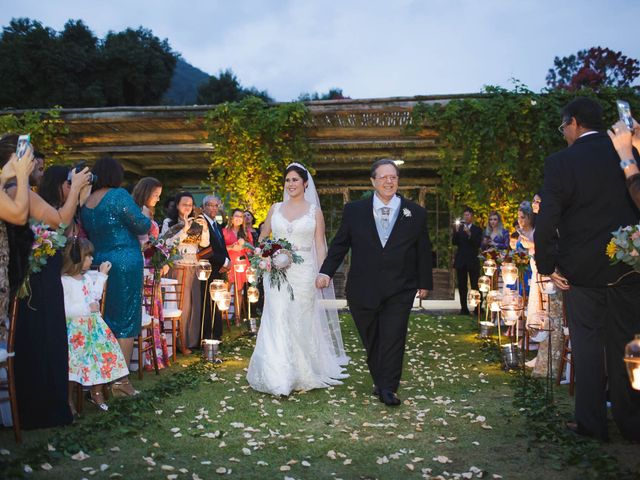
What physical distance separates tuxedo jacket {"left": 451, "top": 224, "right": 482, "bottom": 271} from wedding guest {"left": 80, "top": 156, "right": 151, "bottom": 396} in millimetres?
7393

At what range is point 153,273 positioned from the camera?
21.8 feet

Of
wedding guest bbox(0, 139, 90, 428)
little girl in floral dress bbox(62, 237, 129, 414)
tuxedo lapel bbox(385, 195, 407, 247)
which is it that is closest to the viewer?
wedding guest bbox(0, 139, 90, 428)

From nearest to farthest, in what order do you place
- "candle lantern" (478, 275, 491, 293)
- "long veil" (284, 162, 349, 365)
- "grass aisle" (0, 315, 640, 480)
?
"grass aisle" (0, 315, 640, 480)
"long veil" (284, 162, 349, 365)
"candle lantern" (478, 275, 491, 293)

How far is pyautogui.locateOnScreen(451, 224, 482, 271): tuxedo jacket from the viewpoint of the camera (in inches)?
456

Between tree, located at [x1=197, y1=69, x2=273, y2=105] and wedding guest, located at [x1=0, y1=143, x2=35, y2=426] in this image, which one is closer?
wedding guest, located at [x1=0, y1=143, x2=35, y2=426]

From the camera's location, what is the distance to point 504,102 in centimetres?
1077

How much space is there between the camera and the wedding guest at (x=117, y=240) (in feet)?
17.9

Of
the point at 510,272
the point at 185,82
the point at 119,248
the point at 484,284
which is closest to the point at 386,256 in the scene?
the point at 119,248

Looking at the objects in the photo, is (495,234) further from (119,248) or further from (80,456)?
(80,456)

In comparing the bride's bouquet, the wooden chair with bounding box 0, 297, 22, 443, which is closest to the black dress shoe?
the bride's bouquet

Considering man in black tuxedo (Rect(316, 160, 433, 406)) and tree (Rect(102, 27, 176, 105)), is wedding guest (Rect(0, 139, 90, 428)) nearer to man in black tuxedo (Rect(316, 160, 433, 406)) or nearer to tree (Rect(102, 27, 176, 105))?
man in black tuxedo (Rect(316, 160, 433, 406))

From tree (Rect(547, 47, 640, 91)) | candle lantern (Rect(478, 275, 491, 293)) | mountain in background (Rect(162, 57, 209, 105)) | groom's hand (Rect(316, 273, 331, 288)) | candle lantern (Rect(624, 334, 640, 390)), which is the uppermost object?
mountain in background (Rect(162, 57, 209, 105))

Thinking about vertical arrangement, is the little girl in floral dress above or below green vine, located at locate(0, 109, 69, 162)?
below

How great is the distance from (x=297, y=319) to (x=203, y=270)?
208cm
